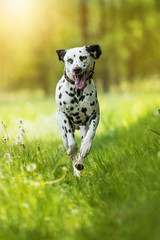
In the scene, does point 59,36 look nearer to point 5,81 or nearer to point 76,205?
point 5,81

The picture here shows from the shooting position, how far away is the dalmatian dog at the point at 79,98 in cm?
460

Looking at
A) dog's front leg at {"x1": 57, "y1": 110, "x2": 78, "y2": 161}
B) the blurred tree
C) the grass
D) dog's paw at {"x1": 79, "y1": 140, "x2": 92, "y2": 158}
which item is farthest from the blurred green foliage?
the grass

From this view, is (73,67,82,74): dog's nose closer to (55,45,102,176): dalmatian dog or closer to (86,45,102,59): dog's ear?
(55,45,102,176): dalmatian dog

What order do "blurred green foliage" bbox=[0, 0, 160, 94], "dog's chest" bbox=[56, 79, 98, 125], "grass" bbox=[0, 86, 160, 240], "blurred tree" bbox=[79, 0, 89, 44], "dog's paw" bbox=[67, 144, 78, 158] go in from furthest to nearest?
1. "blurred green foliage" bbox=[0, 0, 160, 94]
2. "blurred tree" bbox=[79, 0, 89, 44]
3. "dog's paw" bbox=[67, 144, 78, 158]
4. "dog's chest" bbox=[56, 79, 98, 125]
5. "grass" bbox=[0, 86, 160, 240]

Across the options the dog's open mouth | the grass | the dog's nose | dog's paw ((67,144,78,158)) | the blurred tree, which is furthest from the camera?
the blurred tree

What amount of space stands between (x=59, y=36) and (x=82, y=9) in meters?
4.31

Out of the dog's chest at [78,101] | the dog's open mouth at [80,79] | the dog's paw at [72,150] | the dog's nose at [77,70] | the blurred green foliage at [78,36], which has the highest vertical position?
the dog's nose at [77,70]

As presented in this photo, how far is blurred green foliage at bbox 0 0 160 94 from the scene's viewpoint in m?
27.1

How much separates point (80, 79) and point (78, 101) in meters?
0.28

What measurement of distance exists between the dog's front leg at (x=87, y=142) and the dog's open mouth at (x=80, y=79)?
46 cm

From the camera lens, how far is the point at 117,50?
26781mm

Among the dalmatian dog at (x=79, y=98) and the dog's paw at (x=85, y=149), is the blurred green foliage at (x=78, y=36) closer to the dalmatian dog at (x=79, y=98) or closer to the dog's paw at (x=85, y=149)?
the dalmatian dog at (x=79, y=98)

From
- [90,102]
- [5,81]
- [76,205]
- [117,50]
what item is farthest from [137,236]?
[5,81]

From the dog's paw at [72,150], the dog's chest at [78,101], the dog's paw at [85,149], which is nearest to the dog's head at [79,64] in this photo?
the dog's chest at [78,101]
